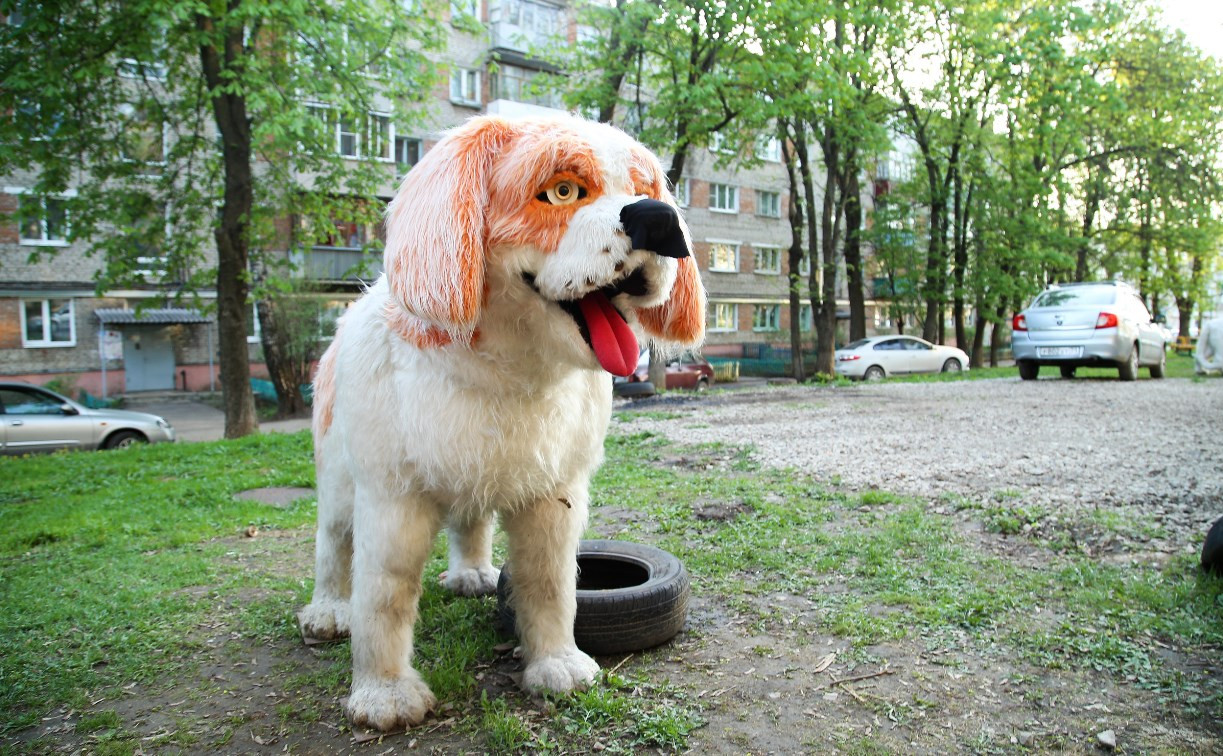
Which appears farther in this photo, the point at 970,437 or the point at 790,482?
the point at 970,437

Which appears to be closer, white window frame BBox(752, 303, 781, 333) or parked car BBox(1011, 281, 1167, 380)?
parked car BBox(1011, 281, 1167, 380)

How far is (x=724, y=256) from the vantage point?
128 ft

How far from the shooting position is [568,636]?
298 centimetres

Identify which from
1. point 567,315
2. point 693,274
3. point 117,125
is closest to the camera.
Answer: point 567,315

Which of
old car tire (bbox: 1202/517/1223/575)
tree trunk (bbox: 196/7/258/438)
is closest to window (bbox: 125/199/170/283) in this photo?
tree trunk (bbox: 196/7/258/438)

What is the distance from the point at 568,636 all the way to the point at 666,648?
0.52 metres

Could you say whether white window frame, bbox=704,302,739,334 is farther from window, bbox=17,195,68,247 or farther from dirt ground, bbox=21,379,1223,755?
dirt ground, bbox=21,379,1223,755

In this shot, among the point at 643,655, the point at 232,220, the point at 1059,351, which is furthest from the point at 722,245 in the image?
the point at 643,655

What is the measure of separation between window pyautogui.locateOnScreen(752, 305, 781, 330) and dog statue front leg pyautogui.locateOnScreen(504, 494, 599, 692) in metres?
38.2

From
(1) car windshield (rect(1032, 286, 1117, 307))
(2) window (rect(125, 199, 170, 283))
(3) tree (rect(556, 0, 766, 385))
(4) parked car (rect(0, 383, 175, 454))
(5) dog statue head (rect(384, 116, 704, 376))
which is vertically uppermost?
(3) tree (rect(556, 0, 766, 385))

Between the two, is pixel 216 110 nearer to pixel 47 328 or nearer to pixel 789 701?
pixel 789 701

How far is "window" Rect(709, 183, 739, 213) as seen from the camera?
3847 centimetres

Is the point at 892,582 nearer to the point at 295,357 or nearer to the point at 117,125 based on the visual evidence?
the point at 117,125

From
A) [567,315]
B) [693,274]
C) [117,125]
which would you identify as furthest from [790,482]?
[117,125]
